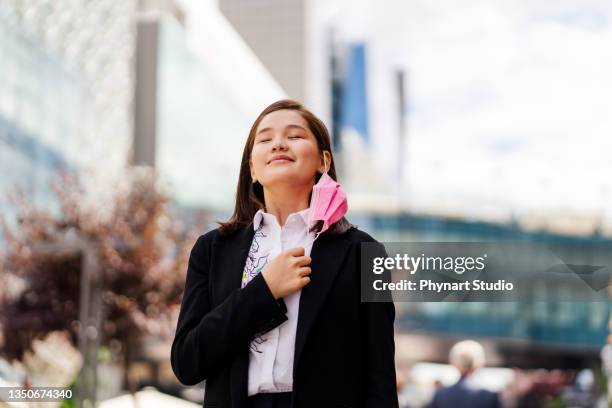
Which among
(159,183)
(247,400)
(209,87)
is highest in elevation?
(209,87)

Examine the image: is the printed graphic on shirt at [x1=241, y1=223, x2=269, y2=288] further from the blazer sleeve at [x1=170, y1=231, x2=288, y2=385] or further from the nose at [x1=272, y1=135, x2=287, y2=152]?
Result: the nose at [x1=272, y1=135, x2=287, y2=152]

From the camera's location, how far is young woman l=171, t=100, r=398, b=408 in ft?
4.67

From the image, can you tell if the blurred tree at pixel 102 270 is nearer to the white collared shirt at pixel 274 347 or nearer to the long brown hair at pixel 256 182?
the long brown hair at pixel 256 182

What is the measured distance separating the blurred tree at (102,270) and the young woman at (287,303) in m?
9.90

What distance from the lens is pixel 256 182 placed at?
1774 mm

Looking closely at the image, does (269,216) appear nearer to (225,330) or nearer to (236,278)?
(236,278)

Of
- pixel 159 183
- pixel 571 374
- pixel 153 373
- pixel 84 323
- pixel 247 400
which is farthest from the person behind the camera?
pixel 153 373

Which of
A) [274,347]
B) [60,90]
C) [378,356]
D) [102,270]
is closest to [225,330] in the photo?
[274,347]

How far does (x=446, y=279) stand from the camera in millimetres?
1718

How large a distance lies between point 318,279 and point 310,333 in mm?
110

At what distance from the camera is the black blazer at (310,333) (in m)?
1.41

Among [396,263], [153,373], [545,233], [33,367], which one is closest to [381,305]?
[396,263]

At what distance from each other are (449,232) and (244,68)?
18.2 m

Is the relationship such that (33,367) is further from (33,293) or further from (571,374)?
(571,374)
